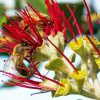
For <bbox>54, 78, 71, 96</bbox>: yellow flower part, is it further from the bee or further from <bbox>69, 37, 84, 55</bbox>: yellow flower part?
the bee

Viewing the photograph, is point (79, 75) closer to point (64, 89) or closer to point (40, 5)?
point (64, 89)

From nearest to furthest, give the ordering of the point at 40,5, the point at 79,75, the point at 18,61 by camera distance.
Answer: the point at 79,75 → the point at 18,61 → the point at 40,5

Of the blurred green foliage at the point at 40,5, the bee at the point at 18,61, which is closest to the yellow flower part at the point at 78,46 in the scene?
the bee at the point at 18,61

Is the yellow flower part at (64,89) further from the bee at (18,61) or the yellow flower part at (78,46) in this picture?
the bee at (18,61)

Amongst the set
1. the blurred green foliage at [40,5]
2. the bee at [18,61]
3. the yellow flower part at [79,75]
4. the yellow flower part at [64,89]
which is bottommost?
the yellow flower part at [64,89]

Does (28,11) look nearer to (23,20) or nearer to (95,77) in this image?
(23,20)

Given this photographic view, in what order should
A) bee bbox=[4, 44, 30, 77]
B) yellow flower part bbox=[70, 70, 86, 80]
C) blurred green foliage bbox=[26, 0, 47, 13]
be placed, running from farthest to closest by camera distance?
blurred green foliage bbox=[26, 0, 47, 13]
bee bbox=[4, 44, 30, 77]
yellow flower part bbox=[70, 70, 86, 80]

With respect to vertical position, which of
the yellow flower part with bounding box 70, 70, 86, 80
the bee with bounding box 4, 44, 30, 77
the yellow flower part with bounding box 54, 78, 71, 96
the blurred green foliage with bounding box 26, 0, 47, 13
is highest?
the blurred green foliage with bounding box 26, 0, 47, 13

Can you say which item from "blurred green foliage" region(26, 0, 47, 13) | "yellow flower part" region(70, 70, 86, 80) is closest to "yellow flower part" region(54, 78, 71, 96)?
"yellow flower part" region(70, 70, 86, 80)

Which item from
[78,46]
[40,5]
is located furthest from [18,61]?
[40,5]

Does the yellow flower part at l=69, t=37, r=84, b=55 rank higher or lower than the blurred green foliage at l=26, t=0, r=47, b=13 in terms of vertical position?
lower

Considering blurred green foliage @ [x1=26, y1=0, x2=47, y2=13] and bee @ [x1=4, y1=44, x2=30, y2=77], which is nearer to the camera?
bee @ [x1=4, y1=44, x2=30, y2=77]

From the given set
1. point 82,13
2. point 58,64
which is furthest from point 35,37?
point 82,13

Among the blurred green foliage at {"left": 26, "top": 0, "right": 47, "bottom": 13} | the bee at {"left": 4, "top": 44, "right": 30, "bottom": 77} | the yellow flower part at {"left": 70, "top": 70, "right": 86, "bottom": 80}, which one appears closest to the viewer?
the yellow flower part at {"left": 70, "top": 70, "right": 86, "bottom": 80}
